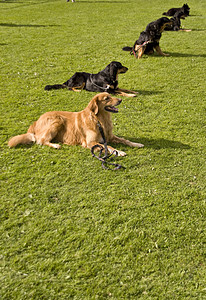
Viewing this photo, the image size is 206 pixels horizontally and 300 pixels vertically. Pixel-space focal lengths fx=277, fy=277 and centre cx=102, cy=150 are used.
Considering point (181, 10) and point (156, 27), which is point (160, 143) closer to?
point (156, 27)

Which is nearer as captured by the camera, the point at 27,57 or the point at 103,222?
the point at 103,222

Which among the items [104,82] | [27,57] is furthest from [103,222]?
[27,57]

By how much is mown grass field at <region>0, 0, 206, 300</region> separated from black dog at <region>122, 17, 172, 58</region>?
8.54 feet

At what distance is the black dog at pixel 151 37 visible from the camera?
1187 centimetres

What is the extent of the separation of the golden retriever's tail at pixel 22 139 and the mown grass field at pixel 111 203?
21 centimetres

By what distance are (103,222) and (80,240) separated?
46cm

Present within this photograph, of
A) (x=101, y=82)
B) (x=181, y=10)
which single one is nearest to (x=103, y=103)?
(x=101, y=82)

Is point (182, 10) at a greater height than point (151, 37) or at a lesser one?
greater

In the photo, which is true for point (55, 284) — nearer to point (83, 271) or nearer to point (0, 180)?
point (83, 271)

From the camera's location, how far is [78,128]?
5738 millimetres

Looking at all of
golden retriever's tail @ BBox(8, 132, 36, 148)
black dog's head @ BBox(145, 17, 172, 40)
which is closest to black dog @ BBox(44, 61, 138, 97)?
golden retriever's tail @ BBox(8, 132, 36, 148)

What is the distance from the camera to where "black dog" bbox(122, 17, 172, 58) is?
11.9 metres

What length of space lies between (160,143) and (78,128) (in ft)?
6.01

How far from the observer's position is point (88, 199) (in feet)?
14.6
